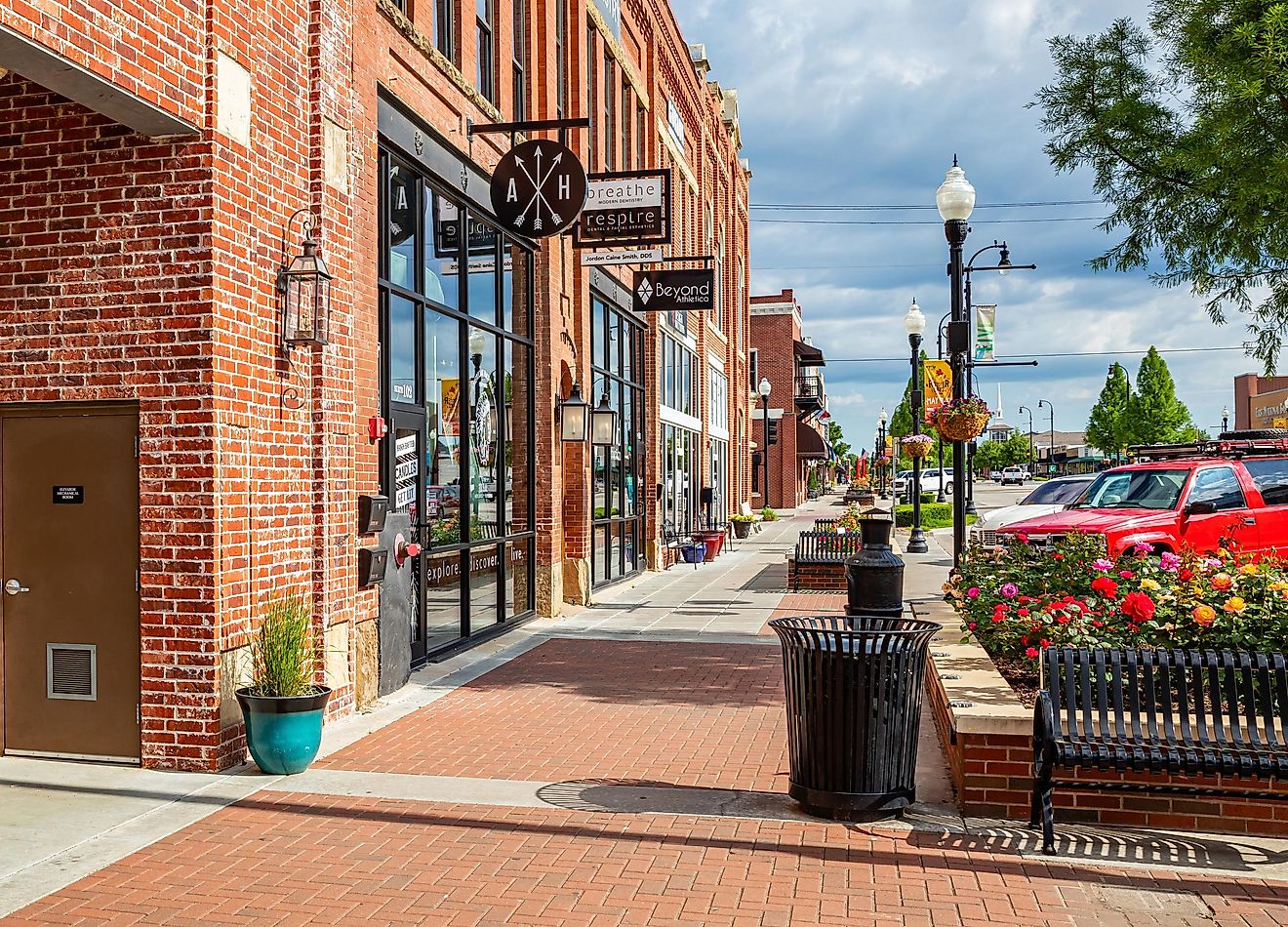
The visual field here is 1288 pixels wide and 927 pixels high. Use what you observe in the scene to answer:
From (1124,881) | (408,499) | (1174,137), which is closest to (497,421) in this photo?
(408,499)

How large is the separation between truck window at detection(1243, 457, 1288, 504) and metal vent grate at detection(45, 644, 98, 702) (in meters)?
13.0

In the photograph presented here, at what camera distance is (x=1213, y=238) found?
9820mm

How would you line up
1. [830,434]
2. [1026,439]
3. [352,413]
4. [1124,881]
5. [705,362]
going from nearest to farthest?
[1124,881] < [352,413] < [705,362] < [830,434] < [1026,439]

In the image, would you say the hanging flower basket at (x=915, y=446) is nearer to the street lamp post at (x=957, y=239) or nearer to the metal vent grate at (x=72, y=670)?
the street lamp post at (x=957, y=239)

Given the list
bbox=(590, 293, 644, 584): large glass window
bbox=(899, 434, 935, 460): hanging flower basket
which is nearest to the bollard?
bbox=(590, 293, 644, 584): large glass window

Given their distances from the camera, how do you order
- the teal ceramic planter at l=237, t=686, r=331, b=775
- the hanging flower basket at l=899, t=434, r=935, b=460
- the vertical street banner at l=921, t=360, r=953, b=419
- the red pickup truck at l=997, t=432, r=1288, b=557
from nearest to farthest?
the teal ceramic planter at l=237, t=686, r=331, b=775 → the red pickup truck at l=997, t=432, r=1288, b=557 → the vertical street banner at l=921, t=360, r=953, b=419 → the hanging flower basket at l=899, t=434, r=935, b=460

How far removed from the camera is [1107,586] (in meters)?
7.41

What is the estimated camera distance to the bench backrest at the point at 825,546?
59.5 ft

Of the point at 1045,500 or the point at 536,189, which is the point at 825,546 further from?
the point at 536,189

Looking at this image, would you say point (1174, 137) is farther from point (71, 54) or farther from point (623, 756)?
point (71, 54)

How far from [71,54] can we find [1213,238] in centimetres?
890

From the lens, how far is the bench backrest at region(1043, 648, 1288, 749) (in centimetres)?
576

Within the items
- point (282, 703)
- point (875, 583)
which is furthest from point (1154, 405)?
point (282, 703)

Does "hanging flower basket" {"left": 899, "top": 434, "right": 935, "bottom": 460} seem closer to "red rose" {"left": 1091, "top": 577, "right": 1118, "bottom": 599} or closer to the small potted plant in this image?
"red rose" {"left": 1091, "top": 577, "right": 1118, "bottom": 599}
